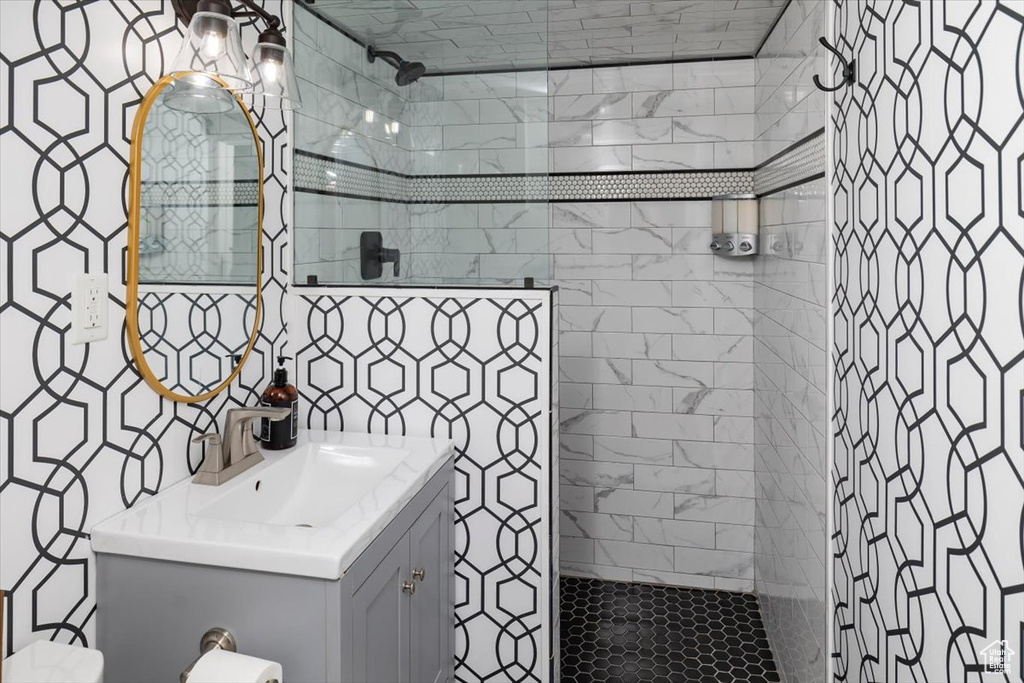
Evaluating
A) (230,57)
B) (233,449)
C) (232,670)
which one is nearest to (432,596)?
(233,449)

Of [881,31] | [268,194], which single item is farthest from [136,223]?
[881,31]

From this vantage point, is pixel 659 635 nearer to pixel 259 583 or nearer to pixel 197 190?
pixel 259 583

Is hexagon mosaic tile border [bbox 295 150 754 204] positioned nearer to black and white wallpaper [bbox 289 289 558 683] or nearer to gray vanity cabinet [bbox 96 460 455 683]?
black and white wallpaper [bbox 289 289 558 683]

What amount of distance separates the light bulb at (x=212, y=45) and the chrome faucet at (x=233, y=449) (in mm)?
780

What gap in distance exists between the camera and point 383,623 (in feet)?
4.78

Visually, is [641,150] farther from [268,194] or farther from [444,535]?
[444,535]

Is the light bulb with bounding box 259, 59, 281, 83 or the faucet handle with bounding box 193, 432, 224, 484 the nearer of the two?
the light bulb with bounding box 259, 59, 281, 83

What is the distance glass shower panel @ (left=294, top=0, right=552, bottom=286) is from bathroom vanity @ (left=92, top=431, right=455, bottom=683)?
69 cm

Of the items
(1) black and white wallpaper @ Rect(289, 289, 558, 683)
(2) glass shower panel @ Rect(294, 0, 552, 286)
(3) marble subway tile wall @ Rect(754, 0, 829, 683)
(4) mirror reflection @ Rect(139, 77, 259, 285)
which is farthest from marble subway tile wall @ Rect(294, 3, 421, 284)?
(3) marble subway tile wall @ Rect(754, 0, 829, 683)

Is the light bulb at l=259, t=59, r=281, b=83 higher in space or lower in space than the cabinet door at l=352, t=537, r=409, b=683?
higher

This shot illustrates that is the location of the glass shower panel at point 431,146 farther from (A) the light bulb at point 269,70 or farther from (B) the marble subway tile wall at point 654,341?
(B) the marble subway tile wall at point 654,341

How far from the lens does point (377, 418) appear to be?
2096 millimetres

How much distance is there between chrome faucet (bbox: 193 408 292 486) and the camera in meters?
1.63

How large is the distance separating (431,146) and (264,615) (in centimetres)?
129
